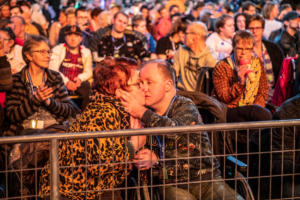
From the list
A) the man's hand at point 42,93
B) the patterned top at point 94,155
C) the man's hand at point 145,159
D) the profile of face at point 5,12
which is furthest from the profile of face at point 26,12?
the man's hand at point 145,159

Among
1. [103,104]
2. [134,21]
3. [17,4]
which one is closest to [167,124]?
[103,104]

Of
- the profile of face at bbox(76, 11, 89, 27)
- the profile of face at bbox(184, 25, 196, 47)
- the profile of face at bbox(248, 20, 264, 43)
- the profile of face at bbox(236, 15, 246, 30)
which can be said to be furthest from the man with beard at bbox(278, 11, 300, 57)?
the profile of face at bbox(76, 11, 89, 27)

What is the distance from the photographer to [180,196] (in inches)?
136

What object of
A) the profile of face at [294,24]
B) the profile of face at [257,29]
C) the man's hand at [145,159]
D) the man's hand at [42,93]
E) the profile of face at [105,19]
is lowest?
the man's hand at [145,159]

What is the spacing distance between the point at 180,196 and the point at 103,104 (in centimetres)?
79

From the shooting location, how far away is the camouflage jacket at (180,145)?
3365 mm

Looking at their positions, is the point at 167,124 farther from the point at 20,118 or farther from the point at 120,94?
the point at 20,118

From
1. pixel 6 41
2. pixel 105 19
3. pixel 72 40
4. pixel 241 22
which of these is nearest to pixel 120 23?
pixel 72 40

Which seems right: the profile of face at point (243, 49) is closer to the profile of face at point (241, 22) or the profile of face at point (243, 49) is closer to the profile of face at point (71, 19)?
the profile of face at point (241, 22)

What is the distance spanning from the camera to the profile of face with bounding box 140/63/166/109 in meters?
3.74

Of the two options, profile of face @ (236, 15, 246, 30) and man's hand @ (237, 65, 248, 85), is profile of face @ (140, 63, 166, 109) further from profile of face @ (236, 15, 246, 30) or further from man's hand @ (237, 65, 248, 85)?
profile of face @ (236, 15, 246, 30)

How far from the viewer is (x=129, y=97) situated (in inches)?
134

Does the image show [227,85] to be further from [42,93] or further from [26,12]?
[26,12]

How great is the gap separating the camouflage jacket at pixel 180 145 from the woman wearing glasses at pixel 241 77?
1.52 m
